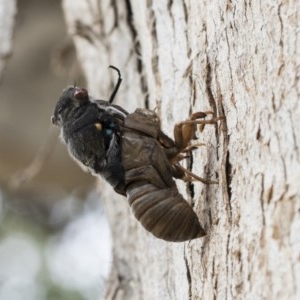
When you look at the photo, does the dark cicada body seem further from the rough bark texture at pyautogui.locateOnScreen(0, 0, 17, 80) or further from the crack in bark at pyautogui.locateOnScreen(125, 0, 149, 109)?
the rough bark texture at pyautogui.locateOnScreen(0, 0, 17, 80)

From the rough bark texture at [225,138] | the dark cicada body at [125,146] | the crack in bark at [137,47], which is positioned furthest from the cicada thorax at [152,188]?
the crack in bark at [137,47]

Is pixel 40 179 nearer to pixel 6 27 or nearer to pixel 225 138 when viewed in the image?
pixel 6 27

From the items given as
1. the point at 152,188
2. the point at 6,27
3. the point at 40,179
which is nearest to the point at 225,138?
the point at 152,188

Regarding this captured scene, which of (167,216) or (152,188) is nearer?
(167,216)

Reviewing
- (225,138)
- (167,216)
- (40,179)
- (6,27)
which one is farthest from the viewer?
(40,179)

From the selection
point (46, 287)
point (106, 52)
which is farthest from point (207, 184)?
point (46, 287)

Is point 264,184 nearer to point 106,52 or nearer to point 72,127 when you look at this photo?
point 72,127

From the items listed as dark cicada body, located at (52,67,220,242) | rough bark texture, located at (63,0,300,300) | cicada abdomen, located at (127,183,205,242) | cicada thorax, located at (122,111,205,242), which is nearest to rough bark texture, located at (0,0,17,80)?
rough bark texture, located at (63,0,300,300)
